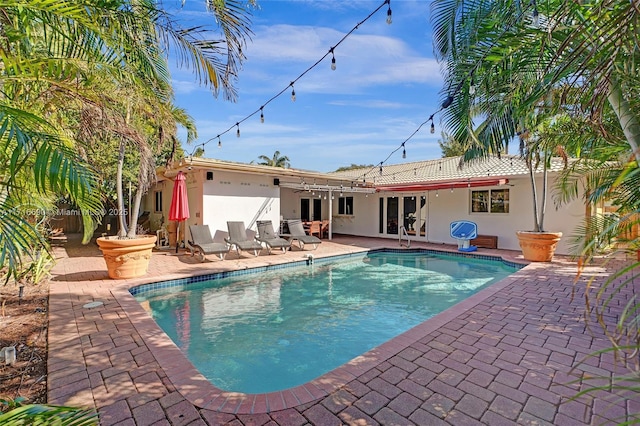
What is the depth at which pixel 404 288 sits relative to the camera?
10.3 metres

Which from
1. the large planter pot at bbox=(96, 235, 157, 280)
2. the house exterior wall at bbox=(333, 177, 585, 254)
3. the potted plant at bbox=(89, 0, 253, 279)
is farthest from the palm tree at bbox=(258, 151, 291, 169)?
the potted plant at bbox=(89, 0, 253, 279)

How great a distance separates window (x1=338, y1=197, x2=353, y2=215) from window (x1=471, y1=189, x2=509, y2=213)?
8276mm

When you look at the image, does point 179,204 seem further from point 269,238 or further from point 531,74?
point 531,74

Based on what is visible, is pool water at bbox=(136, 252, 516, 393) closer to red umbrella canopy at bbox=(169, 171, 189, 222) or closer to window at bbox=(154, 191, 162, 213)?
red umbrella canopy at bbox=(169, 171, 189, 222)

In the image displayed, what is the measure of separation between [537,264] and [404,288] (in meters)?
5.49

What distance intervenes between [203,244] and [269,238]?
10.3 feet

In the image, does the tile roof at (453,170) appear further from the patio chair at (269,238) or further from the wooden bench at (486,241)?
the patio chair at (269,238)

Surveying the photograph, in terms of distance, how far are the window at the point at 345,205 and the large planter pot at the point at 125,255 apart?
15444mm

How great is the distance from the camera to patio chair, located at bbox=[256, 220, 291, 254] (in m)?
14.4

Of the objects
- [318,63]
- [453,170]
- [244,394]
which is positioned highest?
[318,63]

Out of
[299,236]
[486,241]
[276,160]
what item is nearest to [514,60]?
[299,236]

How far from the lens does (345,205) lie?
2370 cm

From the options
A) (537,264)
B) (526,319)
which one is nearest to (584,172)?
(526,319)

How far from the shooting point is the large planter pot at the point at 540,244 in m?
12.1
